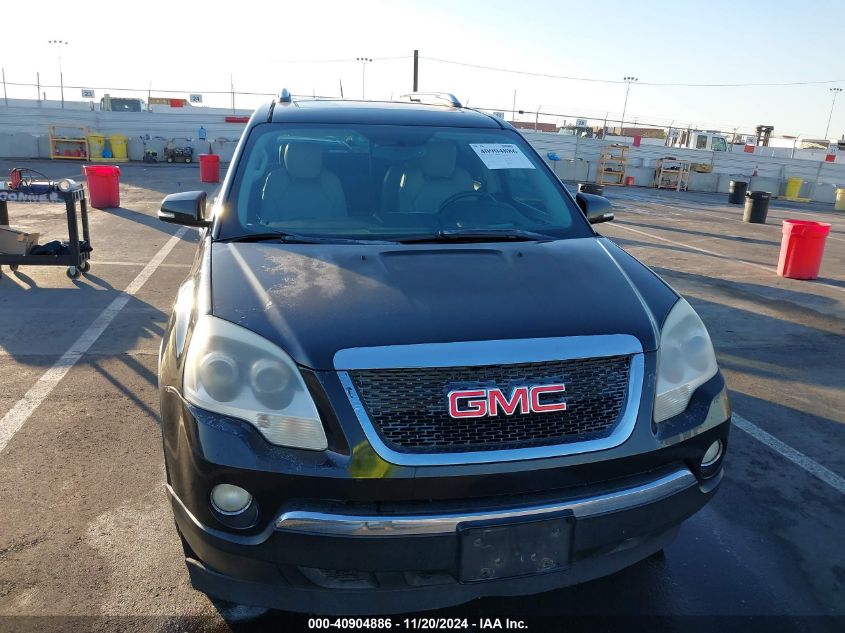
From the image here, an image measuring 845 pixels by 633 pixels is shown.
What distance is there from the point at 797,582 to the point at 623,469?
1.33m

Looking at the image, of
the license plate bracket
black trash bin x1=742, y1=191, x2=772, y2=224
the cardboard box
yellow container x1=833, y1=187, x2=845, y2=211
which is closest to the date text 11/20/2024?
the license plate bracket

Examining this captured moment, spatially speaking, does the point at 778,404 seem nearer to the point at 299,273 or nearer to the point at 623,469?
the point at 623,469

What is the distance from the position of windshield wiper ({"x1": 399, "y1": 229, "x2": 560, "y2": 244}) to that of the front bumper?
1.27 m

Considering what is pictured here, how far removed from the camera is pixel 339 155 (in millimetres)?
3502

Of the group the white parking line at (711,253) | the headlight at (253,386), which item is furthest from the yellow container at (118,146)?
the headlight at (253,386)

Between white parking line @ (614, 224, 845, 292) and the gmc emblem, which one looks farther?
white parking line @ (614, 224, 845, 292)

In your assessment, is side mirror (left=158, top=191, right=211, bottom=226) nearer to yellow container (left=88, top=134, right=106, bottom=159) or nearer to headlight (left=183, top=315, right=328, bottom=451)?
headlight (left=183, top=315, right=328, bottom=451)

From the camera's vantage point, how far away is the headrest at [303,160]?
337cm

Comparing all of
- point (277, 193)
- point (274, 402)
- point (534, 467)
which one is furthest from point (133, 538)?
point (534, 467)

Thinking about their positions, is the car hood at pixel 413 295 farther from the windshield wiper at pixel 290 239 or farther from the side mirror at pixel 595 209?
the side mirror at pixel 595 209

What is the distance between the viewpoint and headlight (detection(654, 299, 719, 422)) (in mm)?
2240

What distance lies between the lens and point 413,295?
2.30m

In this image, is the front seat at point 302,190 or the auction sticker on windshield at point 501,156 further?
the auction sticker on windshield at point 501,156

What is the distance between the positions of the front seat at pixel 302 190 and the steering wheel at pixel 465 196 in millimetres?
519
